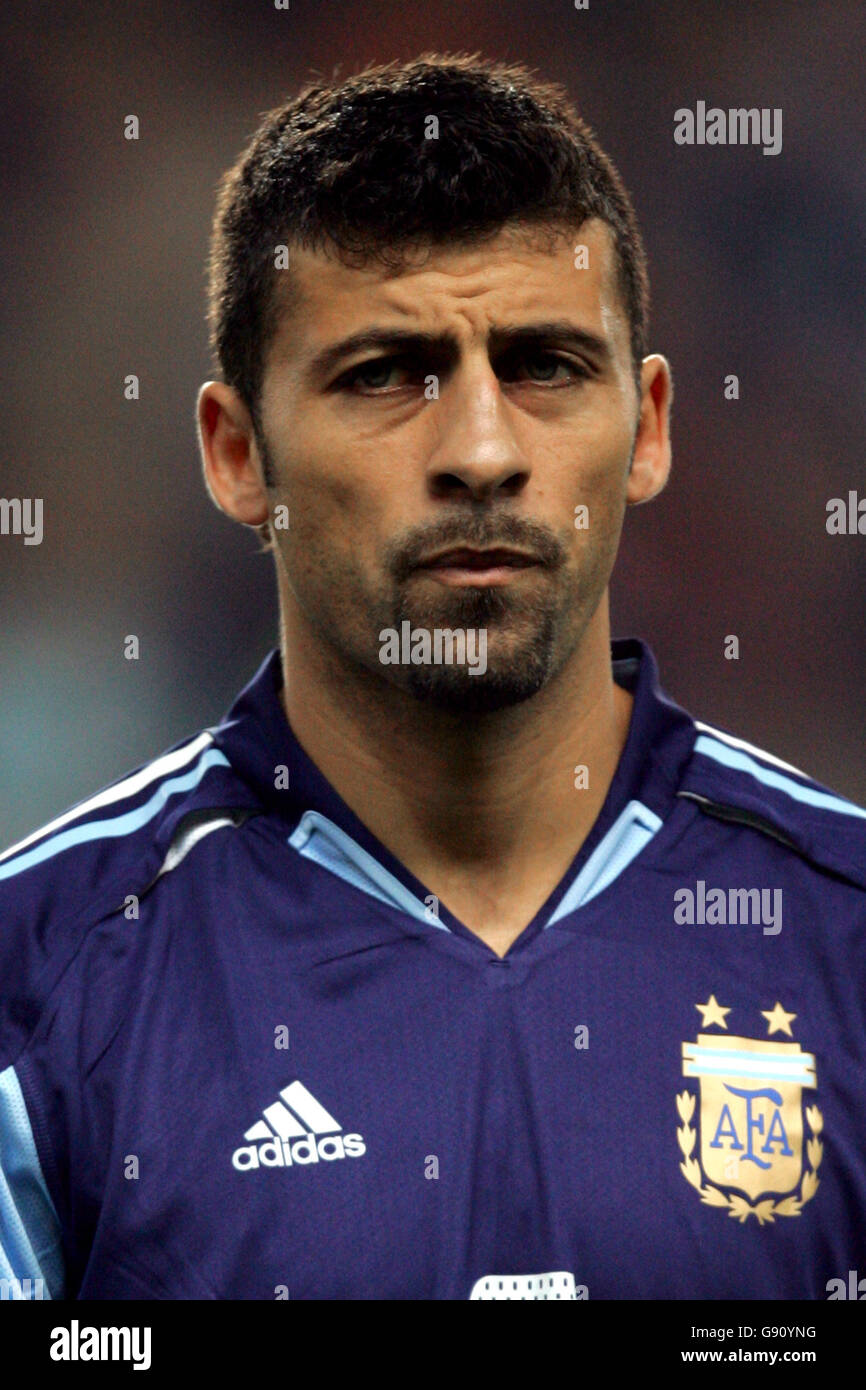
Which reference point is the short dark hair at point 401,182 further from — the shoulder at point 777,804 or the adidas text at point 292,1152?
the adidas text at point 292,1152

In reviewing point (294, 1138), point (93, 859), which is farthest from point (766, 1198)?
point (93, 859)

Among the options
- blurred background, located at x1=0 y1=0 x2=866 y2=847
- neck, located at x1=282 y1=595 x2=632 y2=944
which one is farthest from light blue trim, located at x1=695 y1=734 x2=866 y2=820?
blurred background, located at x1=0 y1=0 x2=866 y2=847

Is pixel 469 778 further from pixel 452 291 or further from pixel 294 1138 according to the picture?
pixel 452 291

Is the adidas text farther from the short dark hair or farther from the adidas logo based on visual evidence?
the short dark hair

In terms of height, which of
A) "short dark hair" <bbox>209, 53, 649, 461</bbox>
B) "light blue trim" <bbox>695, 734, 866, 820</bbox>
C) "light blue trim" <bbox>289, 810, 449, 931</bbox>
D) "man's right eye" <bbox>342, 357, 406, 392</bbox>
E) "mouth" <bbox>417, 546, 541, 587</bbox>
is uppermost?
"short dark hair" <bbox>209, 53, 649, 461</bbox>

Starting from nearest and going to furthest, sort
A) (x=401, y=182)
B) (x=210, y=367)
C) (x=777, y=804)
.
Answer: (x=401, y=182) → (x=777, y=804) → (x=210, y=367)

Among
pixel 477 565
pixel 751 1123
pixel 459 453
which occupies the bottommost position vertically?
pixel 751 1123

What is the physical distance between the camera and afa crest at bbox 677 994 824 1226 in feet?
7.68

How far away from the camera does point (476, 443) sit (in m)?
2.36

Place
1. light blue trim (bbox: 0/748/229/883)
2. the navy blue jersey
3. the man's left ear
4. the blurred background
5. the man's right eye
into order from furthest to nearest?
1. the blurred background
2. the man's left ear
3. light blue trim (bbox: 0/748/229/883)
4. the man's right eye
5. the navy blue jersey

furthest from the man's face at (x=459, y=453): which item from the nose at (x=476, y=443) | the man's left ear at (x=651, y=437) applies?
the man's left ear at (x=651, y=437)

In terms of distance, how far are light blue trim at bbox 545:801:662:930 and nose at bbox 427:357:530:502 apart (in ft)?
1.90

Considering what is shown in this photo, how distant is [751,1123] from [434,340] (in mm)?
1196

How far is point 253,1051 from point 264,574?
156 inches
